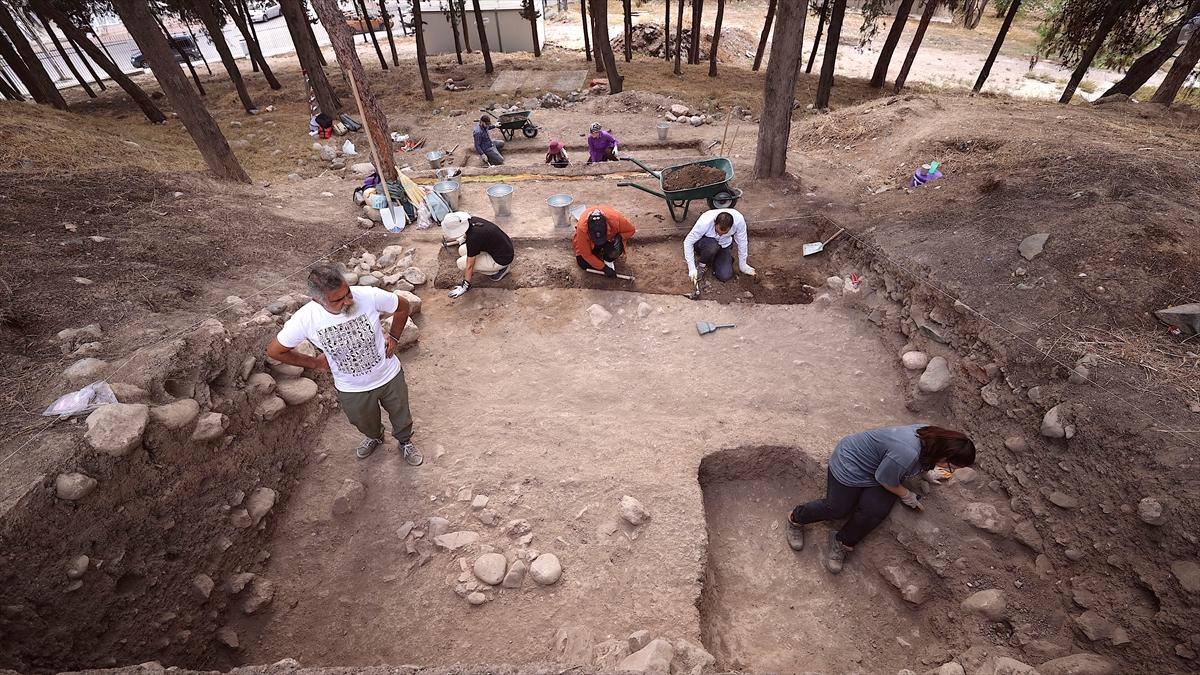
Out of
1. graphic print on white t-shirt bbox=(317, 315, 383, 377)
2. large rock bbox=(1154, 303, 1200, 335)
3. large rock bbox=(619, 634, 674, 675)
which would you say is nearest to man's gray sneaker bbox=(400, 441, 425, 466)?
graphic print on white t-shirt bbox=(317, 315, 383, 377)

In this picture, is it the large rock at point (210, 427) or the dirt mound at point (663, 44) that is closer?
the large rock at point (210, 427)

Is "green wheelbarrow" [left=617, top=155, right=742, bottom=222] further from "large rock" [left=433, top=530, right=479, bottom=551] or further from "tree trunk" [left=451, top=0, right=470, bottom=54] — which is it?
"tree trunk" [left=451, top=0, right=470, bottom=54]

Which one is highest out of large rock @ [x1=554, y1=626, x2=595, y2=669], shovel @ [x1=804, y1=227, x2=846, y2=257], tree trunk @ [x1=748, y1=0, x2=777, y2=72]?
tree trunk @ [x1=748, y1=0, x2=777, y2=72]

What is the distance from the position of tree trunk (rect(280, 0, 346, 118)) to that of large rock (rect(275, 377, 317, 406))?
10.1 meters

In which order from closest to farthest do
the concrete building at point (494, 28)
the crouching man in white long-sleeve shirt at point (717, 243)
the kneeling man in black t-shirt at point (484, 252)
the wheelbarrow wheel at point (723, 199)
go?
the crouching man in white long-sleeve shirt at point (717, 243)
the kneeling man in black t-shirt at point (484, 252)
the wheelbarrow wheel at point (723, 199)
the concrete building at point (494, 28)

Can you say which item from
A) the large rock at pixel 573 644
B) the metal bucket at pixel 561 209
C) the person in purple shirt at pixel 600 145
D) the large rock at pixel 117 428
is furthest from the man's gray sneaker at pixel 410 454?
the person in purple shirt at pixel 600 145

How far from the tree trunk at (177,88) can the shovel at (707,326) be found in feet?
26.5

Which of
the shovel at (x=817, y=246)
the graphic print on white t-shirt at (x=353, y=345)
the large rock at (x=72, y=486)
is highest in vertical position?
the graphic print on white t-shirt at (x=353, y=345)

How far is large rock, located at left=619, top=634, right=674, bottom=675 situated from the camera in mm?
2496

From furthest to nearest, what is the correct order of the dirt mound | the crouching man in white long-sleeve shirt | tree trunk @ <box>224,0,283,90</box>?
the dirt mound, tree trunk @ <box>224,0,283,90</box>, the crouching man in white long-sleeve shirt

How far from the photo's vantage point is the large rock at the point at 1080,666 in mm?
2611

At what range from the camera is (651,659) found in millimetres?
2541

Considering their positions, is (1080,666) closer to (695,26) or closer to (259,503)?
(259,503)

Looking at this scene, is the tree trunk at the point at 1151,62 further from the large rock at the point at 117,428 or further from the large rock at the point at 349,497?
the large rock at the point at 117,428
